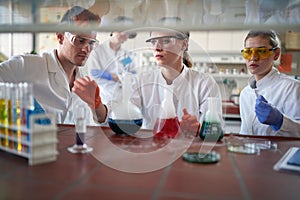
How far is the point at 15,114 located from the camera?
0.68 metres

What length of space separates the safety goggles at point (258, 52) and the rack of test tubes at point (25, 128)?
3.51 feet

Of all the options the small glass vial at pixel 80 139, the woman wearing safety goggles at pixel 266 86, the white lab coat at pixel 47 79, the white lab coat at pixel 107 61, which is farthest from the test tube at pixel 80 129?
the woman wearing safety goggles at pixel 266 86

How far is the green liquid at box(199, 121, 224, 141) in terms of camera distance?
90 centimetres

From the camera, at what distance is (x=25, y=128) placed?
624 millimetres

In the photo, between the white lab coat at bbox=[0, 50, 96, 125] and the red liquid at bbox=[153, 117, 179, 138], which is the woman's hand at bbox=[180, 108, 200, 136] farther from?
the white lab coat at bbox=[0, 50, 96, 125]

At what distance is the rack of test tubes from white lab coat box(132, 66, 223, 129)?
0.72m

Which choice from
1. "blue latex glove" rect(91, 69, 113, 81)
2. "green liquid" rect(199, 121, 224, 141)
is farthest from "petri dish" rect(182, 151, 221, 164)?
"blue latex glove" rect(91, 69, 113, 81)

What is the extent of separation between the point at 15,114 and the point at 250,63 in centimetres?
119

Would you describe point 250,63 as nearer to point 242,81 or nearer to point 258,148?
point 258,148

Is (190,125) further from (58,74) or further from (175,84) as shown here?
(58,74)

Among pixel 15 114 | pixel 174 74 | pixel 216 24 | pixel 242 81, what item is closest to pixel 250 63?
pixel 174 74

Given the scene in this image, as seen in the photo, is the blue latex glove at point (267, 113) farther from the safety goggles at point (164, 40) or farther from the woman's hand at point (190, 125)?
the safety goggles at point (164, 40)

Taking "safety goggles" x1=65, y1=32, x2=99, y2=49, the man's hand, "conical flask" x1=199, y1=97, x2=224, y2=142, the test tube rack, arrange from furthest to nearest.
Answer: "safety goggles" x1=65, y1=32, x2=99, y2=49 → the man's hand → "conical flask" x1=199, y1=97, x2=224, y2=142 → the test tube rack

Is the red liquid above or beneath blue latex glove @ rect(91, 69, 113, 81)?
beneath
